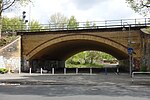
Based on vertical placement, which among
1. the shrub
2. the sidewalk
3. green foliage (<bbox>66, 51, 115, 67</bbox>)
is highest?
green foliage (<bbox>66, 51, 115, 67</bbox>)

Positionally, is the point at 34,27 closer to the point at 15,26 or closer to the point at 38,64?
the point at 15,26

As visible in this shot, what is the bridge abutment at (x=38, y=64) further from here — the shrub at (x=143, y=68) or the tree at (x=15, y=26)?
the shrub at (x=143, y=68)

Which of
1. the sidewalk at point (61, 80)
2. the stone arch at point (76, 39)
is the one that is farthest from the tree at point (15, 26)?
the sidewalk at point (61, 80)

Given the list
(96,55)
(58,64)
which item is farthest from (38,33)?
(96,55)

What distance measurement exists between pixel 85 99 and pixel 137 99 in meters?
2.55

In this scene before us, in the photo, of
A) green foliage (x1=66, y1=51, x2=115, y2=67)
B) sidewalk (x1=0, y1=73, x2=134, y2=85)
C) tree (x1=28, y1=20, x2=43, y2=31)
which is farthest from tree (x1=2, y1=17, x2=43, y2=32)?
green foliage (x1=66, y1=51, x2=115, y2=67)

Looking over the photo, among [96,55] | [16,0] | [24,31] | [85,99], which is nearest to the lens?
[85,99]

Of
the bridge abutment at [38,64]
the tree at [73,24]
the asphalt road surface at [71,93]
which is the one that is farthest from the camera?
the bridge abutment at [38,64]

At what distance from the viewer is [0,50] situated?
46.8 metres

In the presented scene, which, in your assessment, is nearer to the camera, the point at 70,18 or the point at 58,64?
the point at 58,64

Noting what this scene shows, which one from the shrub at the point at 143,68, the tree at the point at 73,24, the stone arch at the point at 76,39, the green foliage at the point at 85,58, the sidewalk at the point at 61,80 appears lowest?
the sidewalk at the point at 61,80

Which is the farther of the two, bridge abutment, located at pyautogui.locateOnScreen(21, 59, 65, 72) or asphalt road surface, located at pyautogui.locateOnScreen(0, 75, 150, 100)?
bridge abutment, located at pyautogui.locateOnScreen(21, 59, 65, 72)

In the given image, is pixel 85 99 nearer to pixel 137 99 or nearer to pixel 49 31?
pixel 137 99

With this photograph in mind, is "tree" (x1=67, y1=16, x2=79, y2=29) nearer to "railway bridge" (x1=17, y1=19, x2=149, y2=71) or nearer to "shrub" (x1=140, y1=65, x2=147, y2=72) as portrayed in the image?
"railway bridge" (x1=17, y1=19, x2=149, y2=71)
